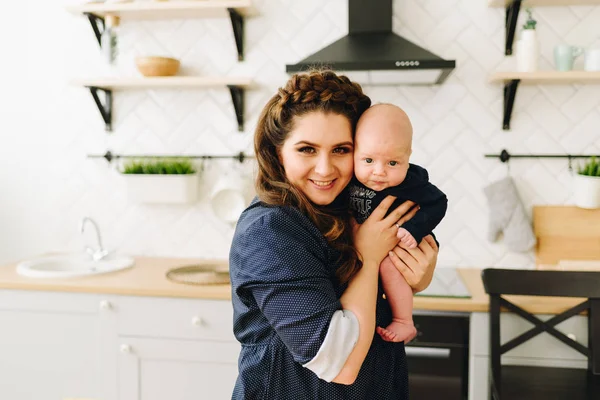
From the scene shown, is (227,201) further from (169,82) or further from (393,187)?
(393,187)

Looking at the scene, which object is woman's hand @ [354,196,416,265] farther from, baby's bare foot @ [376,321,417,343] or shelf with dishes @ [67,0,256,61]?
shelf with dishes @ [67,0,256,61]

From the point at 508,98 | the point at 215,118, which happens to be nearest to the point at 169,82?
the point at 215,118

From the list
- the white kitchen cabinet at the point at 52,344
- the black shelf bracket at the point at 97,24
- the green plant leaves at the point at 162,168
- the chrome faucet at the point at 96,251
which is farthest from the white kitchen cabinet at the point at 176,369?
the black shelf bracket at the point at 97,24

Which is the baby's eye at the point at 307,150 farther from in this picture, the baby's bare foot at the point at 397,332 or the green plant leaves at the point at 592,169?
the green plant leaves at the point at 592,169

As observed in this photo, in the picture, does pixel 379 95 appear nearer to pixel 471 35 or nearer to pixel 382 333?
pixel 471 35

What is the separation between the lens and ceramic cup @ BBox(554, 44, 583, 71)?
237 centimetres

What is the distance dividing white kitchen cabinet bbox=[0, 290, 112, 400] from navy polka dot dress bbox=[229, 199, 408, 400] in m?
1.30

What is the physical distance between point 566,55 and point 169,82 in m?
1.70

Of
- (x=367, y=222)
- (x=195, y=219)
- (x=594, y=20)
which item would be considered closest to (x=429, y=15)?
(x=594, y=20)

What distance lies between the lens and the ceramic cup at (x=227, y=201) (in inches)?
106

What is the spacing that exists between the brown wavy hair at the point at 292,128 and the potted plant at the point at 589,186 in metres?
1.58

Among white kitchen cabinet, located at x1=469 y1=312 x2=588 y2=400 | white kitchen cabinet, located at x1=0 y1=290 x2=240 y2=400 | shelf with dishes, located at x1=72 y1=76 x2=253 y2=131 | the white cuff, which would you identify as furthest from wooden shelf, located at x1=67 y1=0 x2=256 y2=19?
the white cuff

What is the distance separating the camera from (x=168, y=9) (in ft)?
8.49

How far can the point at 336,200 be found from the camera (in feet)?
4.32
